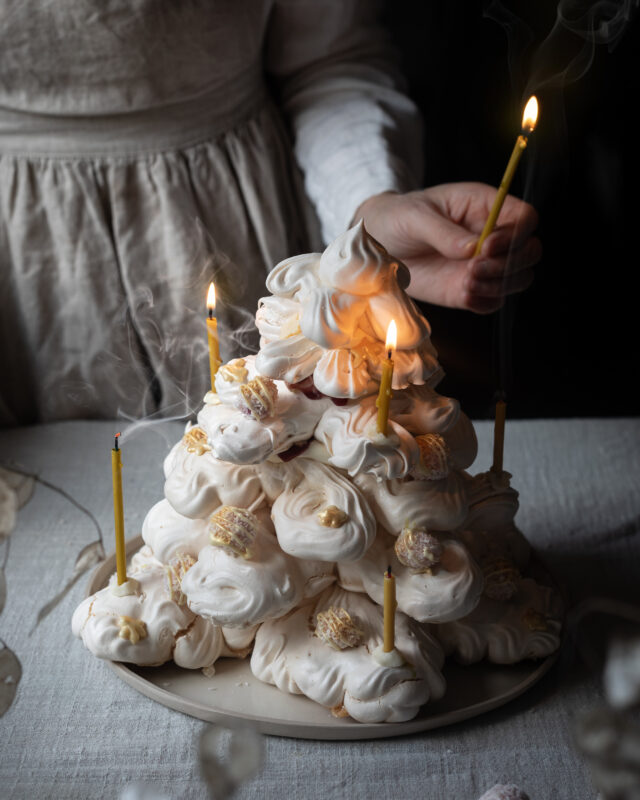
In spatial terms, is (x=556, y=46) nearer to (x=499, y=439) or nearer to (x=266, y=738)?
(x=499, y=439)

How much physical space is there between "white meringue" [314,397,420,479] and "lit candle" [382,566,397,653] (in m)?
0.08

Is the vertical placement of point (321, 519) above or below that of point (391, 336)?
below

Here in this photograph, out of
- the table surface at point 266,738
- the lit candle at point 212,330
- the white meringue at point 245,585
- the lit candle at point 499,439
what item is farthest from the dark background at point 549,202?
the white meringue at point 245,585

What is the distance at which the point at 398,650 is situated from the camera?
0.74 m

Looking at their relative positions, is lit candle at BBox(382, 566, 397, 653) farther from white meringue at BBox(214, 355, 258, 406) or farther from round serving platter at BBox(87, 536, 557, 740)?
white meringue at BBox(214, 355, 258, 406)

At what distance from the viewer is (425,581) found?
73cm

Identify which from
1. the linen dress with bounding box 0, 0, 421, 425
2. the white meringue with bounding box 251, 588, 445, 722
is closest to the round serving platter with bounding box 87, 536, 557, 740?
the white meringue with bounding box 251, 588, 445, 722

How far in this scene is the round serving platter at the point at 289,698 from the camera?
2.37ft

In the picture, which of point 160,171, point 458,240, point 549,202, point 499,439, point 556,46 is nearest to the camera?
point 499,439

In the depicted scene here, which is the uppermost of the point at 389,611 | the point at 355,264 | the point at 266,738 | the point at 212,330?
the point at 355,264

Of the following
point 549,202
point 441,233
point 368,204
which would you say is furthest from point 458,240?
point 549,202

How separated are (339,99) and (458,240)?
48cm

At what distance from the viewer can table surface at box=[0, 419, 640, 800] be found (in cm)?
Answer: 69

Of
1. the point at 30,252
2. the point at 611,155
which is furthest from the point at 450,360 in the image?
the point at 30,252
